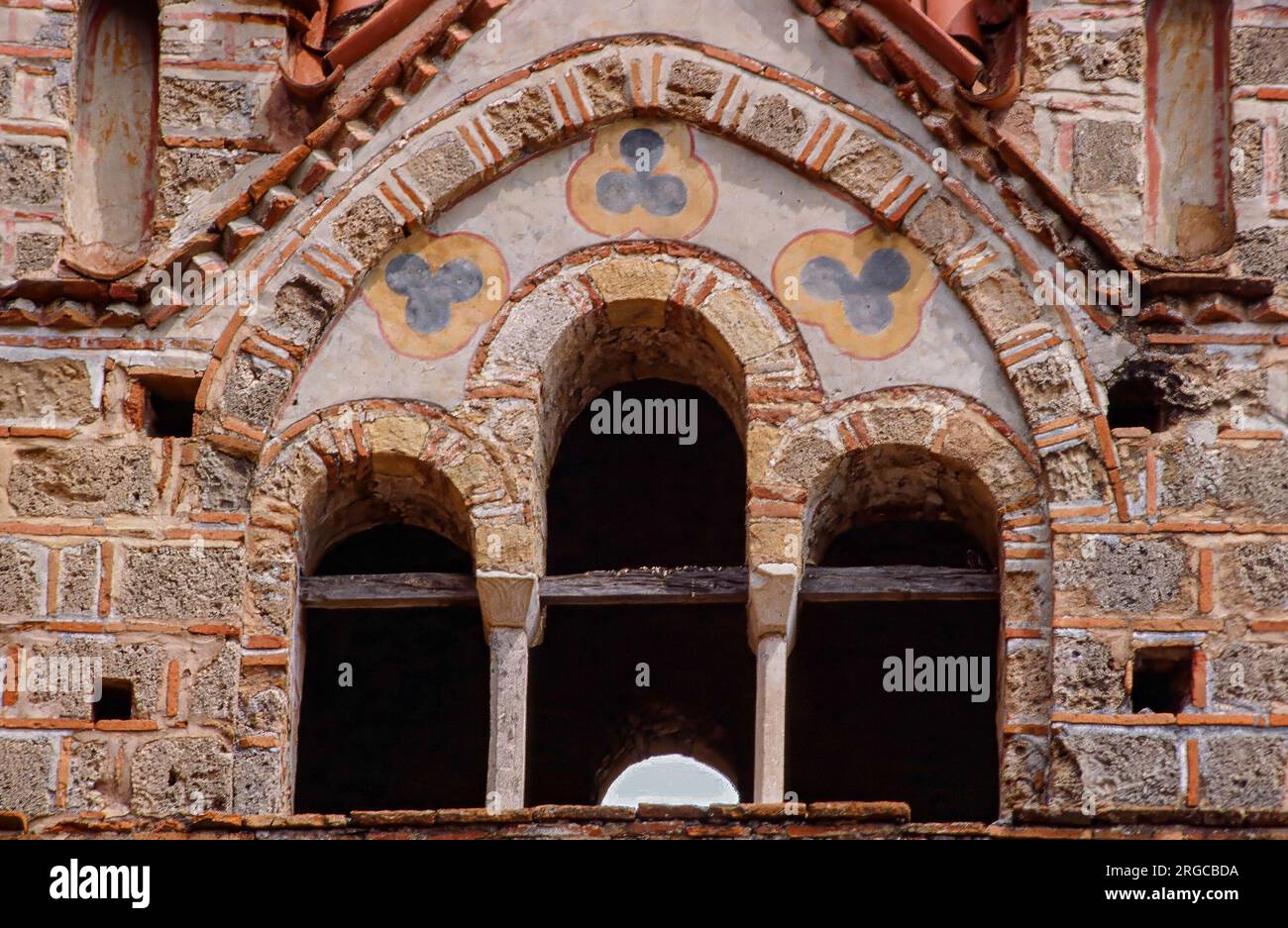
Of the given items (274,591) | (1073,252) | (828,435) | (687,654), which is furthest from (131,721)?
(687,654)

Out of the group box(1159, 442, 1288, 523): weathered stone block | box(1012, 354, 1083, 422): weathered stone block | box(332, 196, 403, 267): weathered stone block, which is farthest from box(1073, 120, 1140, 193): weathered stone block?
box(332, 196, 403, 267): weathered stone block

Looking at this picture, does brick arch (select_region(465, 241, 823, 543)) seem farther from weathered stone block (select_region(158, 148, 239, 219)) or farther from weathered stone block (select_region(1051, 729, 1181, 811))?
weathered stone block (select_region(1051, 729, 1181, 811))

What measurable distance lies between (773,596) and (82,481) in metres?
2.83

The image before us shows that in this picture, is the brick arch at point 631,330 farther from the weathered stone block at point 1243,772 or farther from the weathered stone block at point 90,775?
the weathered stone block at point 1243,772

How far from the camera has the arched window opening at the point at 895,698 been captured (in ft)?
53.5

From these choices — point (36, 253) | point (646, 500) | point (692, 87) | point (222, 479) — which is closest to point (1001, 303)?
point (692, 87)

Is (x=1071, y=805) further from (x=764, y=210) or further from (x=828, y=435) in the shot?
(x=764, y=210)

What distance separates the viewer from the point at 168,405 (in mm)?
12883

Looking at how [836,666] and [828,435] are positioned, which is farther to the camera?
[836,666]

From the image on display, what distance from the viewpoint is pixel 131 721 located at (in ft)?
39.8

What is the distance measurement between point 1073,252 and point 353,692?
548 cm

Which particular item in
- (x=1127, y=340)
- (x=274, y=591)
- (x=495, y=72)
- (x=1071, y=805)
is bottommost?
(x=1071, y=805)

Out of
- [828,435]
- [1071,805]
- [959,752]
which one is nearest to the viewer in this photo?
[1071,805]

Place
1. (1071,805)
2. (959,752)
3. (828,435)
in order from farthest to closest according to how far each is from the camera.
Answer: (959,752)
(828,435)
(1071,805)
